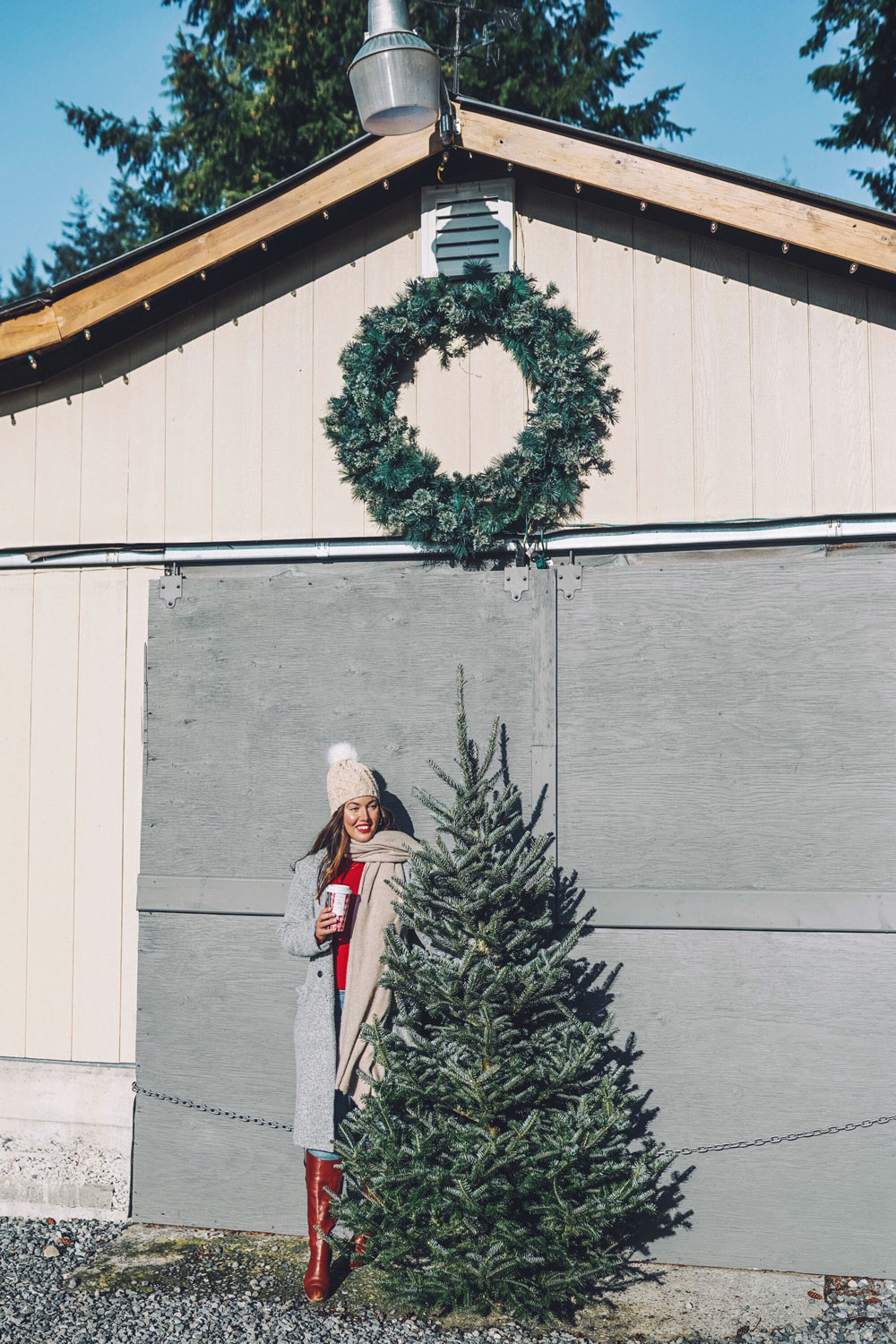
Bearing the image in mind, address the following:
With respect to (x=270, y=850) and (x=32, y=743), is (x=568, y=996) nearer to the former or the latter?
(x=270, y=850)

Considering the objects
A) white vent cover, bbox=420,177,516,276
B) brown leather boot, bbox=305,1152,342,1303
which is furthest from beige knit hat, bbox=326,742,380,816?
white vent cover, bbox=420,177,516,276

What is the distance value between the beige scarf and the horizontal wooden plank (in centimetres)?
57

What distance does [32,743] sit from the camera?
543 centimetres

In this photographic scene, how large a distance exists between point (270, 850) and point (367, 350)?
2238 millimetres

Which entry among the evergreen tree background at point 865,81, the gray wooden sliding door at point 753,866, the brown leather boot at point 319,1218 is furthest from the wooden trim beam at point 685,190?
the evergreen tree background at point 865,81

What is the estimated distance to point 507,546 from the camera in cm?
502

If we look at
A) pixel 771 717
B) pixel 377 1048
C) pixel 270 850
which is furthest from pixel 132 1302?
pixel 771 717

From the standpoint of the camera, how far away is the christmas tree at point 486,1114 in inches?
161

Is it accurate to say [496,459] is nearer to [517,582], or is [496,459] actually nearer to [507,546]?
[507,546]

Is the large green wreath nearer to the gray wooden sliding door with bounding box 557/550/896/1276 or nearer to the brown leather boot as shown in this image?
the gray wooden sliding door with bounding box 557/550/896/1276

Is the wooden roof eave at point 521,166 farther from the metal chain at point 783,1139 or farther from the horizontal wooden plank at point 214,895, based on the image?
the metal chain at point 783,1139

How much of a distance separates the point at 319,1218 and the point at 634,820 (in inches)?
77.9

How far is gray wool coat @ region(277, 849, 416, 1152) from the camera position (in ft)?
14.7

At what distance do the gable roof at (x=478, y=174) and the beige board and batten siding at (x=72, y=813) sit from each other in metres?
1.18
